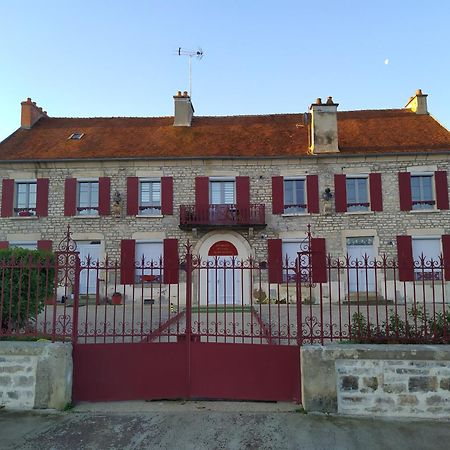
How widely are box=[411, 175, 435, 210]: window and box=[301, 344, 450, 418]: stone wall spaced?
12189 mm

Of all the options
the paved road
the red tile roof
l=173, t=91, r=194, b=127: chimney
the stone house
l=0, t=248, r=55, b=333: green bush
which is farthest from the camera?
l=173, t=91, r=194, b=127: chimney

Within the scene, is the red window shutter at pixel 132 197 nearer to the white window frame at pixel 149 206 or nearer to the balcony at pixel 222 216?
the white window frame at pixel 149 206

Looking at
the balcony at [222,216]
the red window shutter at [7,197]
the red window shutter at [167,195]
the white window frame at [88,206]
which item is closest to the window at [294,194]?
the balcony at [222,216]

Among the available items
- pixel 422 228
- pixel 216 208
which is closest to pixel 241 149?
pixel 216 208

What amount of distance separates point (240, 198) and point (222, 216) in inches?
40.6

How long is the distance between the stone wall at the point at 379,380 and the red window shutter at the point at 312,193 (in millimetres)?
11240

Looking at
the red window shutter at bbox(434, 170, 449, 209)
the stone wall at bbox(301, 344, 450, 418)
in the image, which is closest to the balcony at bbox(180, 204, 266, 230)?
the red window shutter at bbox(434, 170, 449, 209)

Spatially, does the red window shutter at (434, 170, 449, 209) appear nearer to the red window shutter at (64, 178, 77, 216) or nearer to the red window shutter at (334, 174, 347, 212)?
the red window shutter at (334, 174, 347, 212)

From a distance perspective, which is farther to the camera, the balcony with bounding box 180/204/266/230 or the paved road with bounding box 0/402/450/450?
the balcony with bounding box 180/204/266/230

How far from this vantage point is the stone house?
1553cm

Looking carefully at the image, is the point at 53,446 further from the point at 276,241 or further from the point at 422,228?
the point at 422,228

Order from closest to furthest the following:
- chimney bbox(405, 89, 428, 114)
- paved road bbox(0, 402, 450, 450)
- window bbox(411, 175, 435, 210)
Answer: paved road bbox(0, 402, 450, 450) → window bbox(411, 175, 435, 210) → chimney bbox(405, 89, 428, 114)

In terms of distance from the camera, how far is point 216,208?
51.6 feet

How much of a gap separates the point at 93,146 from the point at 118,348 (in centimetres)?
1323
